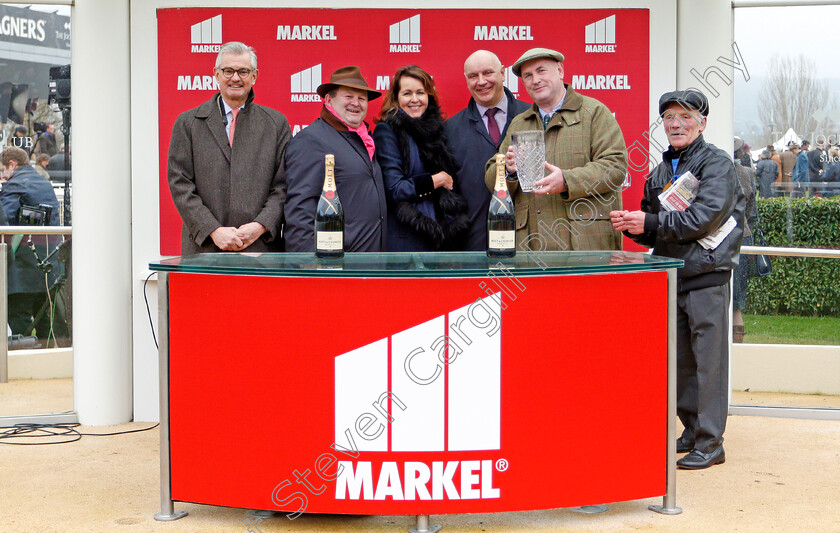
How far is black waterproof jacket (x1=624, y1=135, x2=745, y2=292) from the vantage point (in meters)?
3.98

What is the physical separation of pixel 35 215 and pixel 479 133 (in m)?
2.72

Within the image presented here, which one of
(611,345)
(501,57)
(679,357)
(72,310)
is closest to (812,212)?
(679,357)

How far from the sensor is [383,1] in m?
5.12

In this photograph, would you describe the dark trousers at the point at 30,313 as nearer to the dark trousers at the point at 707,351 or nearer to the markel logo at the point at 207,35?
the markel logo at the point at 207,35

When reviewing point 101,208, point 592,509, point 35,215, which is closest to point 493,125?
point 592,509

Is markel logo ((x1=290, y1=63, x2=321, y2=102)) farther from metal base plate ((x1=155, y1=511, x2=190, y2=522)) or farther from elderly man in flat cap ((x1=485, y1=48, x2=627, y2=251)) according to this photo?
metal base plate ((x1=155, y1=511, x2=190, y2=522))

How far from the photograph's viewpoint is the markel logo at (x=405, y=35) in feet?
16.8

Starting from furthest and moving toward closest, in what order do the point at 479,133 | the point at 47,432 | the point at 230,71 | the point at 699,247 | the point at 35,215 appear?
the point at 35,215
the point at 47,432
the point at 479,133
the point at 230,71
the point at 699,247

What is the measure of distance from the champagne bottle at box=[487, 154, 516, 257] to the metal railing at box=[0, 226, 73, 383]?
9.67 ft

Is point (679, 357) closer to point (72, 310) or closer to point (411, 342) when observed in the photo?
point (411, 342)

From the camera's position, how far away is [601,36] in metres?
5.14

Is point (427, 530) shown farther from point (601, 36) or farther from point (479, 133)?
point (601, 36)

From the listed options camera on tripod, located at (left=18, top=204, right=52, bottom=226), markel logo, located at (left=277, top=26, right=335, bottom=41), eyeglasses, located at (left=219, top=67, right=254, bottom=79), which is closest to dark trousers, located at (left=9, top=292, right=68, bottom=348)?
camera on tripod, located at (left=18, top=204, right=52, bottom=226)

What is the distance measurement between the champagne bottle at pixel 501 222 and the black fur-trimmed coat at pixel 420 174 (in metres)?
0.95
